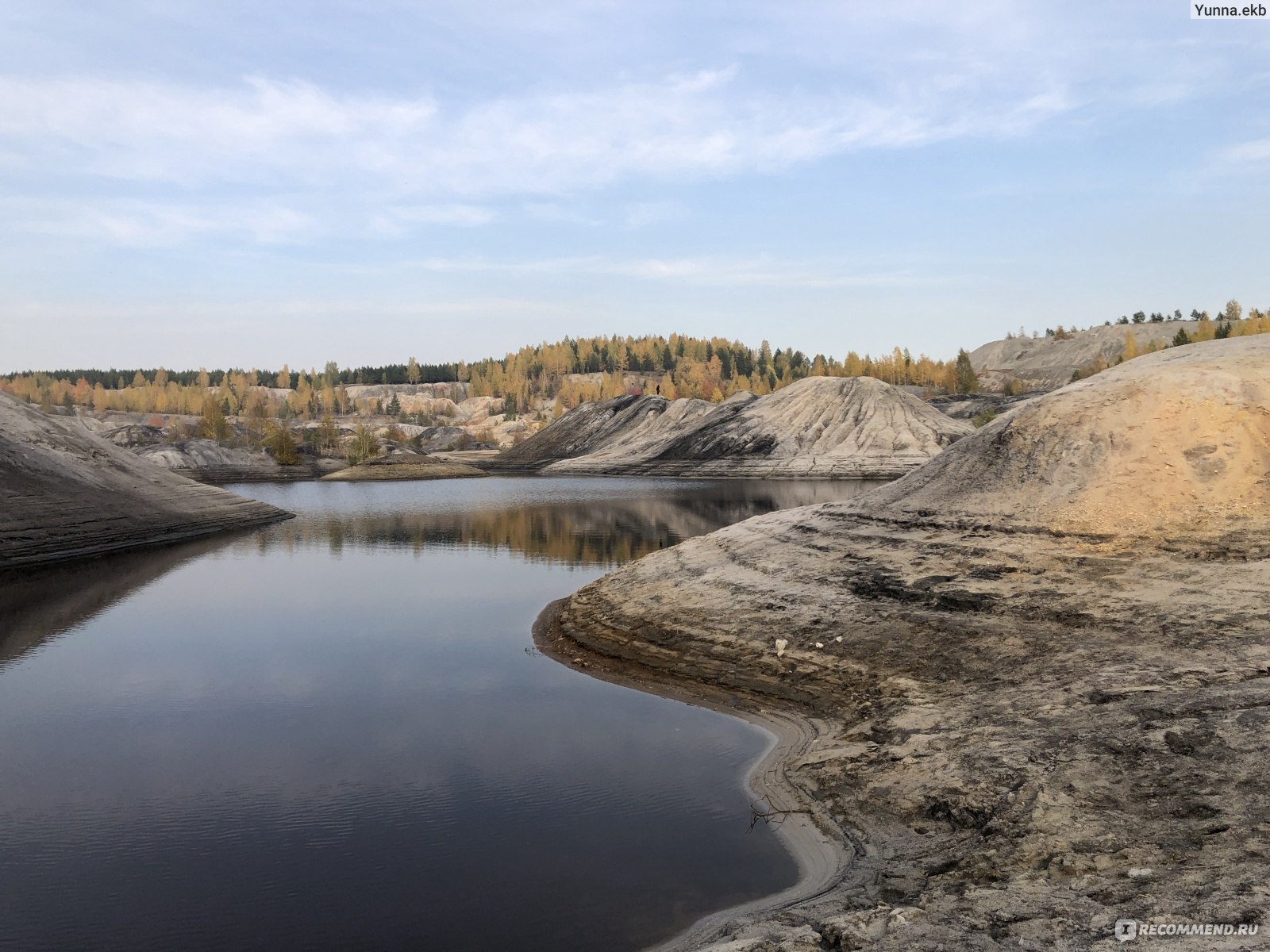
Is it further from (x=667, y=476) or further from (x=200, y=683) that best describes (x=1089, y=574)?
(x=667, y=476)

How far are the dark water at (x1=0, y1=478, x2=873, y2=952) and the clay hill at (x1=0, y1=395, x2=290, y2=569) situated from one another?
16114mm

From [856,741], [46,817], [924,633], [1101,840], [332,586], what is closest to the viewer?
[1101,840]

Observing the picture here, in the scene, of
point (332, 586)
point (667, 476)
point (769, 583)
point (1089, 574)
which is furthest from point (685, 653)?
point (667, 476)

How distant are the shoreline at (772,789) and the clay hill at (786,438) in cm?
8809

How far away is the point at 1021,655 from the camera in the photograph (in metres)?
15.8

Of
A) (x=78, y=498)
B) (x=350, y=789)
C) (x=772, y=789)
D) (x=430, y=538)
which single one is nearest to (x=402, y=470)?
(x=78, y=498)

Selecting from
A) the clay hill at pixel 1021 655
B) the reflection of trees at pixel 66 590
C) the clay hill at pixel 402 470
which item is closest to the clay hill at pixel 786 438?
the clay hill at pixel 402 470

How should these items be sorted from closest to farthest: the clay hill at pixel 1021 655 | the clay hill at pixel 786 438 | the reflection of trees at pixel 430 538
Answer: the clay hill at pixel 1021 655 → the reflection of trees at pixel 430 538 → the clay hill at pixel 786 438

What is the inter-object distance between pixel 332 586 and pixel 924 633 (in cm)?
2512

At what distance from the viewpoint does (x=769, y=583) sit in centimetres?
2258

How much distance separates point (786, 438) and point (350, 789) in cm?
10962

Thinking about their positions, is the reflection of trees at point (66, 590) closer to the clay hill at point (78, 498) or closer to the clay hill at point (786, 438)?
the clay hill at point (78, 498)

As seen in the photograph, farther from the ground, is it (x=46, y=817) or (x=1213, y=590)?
(x=1213, y=590)

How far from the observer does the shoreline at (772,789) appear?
31.2 feet
